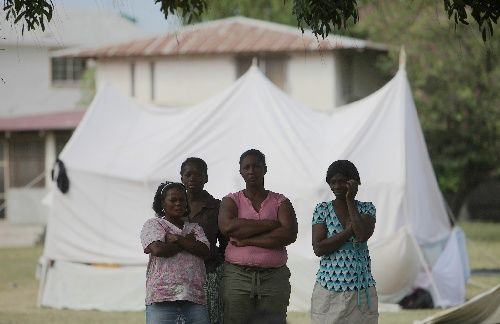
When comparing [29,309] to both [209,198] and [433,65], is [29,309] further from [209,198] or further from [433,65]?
[433,65]

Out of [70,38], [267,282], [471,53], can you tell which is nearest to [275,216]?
[267,282]

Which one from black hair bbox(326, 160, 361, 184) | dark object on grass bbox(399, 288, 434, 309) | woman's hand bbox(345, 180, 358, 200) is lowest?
dark object on grass bbox(399, 288, 434, 309)

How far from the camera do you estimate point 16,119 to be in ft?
122

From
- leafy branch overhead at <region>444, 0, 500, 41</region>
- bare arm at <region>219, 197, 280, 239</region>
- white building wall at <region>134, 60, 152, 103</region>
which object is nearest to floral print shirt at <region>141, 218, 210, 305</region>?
bare arm at <region>219, 197, 280, 239</region>

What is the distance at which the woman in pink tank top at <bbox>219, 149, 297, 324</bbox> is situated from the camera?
25.8 ft

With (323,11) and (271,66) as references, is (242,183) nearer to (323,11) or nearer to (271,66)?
(323,11)

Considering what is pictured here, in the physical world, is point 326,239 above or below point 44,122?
below

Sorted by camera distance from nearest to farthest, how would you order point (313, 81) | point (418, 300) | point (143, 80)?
point (418, 300) → point (313, 81) → point (143, 80)

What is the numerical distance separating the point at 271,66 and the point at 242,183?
1889cm

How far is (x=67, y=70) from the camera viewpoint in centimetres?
4453

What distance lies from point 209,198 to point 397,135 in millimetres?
8150

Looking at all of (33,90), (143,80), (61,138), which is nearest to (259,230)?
(143,80)

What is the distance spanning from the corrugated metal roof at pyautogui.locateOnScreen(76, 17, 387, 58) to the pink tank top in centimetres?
2418

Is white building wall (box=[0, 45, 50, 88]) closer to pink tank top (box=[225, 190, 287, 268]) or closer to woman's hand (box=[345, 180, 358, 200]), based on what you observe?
pink tank top (box=[225, 190, 287, 268])
